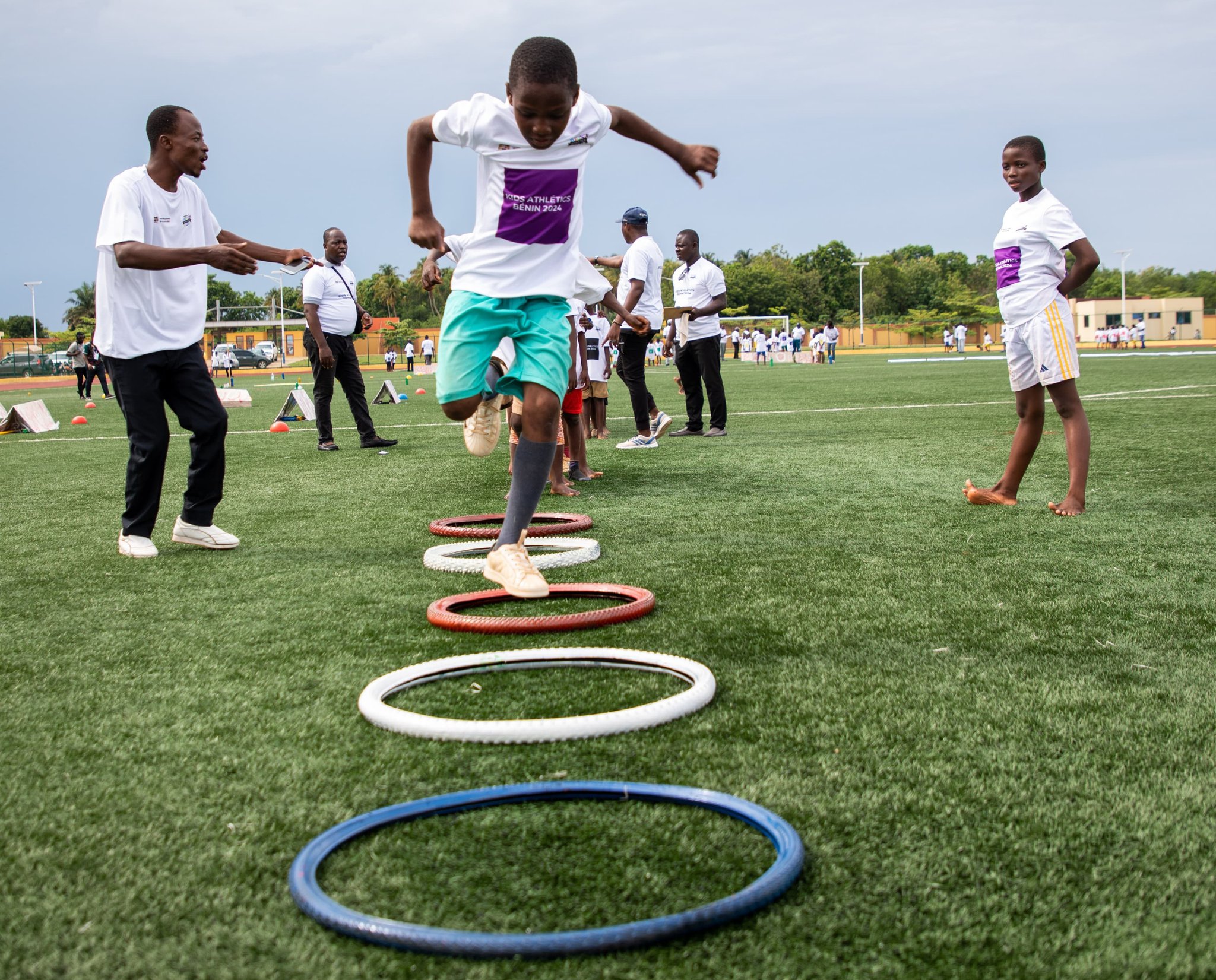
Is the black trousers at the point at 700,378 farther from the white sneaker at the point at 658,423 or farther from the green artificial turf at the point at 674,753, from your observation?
the green artificial turf at the point at 674,753

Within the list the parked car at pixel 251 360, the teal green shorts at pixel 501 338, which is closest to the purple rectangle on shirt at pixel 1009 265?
the teal green shorts at pixel 501 338

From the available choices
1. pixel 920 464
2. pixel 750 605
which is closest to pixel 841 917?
pixel 750 605

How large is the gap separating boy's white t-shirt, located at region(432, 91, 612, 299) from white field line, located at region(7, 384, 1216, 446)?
30.8 ft

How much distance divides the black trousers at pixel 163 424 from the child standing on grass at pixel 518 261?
1825 mm

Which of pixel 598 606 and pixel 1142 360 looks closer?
pixel 598 606

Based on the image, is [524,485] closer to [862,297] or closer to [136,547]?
→ [136,547]

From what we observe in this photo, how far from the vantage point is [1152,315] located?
104 m

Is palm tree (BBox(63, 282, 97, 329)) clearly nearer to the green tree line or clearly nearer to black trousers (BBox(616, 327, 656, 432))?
the green tree line

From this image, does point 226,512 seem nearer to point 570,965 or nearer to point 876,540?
point 876,540

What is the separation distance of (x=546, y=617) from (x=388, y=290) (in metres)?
119

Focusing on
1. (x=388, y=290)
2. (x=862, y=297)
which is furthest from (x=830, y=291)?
(x=388, y=290)

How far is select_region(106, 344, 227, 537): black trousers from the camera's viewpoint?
219 inches

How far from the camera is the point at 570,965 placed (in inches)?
69.1

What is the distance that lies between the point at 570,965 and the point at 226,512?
6095 millimetres
